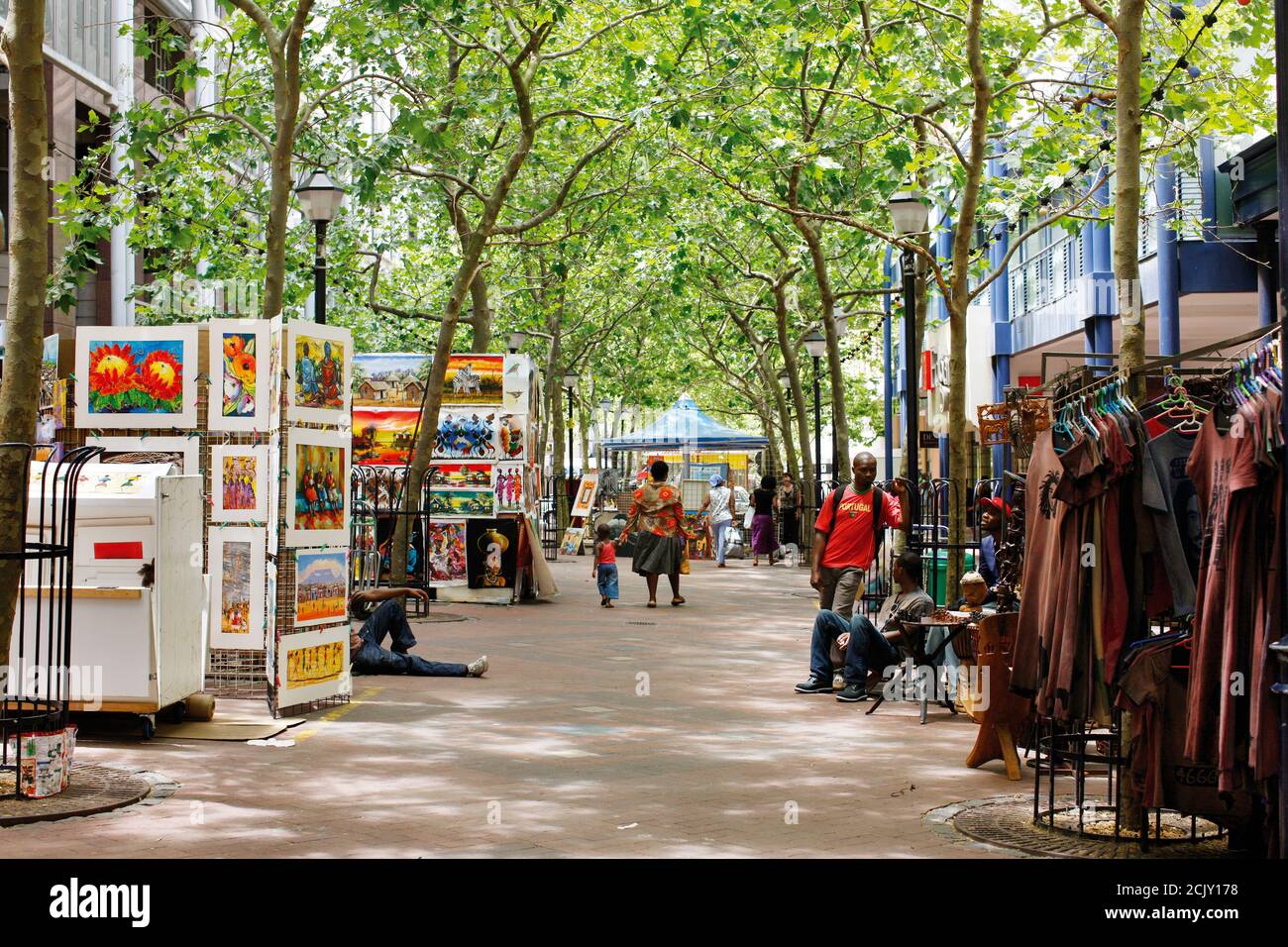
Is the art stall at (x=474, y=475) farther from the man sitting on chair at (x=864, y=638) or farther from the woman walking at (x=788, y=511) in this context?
the woman walking at (x=788, y=511)

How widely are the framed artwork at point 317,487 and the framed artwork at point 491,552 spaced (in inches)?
394

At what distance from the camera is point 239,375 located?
11883 mm

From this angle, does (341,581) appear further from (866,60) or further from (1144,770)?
(866,60)

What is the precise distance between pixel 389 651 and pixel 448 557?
8.62 m

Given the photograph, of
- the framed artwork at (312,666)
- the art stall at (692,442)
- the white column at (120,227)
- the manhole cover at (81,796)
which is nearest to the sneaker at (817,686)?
the framed artwork at (312,666)

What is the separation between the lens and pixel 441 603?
21.6 meters

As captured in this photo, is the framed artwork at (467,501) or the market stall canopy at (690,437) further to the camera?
the market stall canopy at (690,437)

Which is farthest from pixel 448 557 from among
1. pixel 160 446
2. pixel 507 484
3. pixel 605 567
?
pixel 160 446

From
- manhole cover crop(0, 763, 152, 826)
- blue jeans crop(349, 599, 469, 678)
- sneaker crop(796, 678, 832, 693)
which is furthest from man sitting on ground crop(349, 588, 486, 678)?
manhole cover crop(0, 763, 152, 826)

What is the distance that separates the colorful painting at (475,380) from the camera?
21.9 m

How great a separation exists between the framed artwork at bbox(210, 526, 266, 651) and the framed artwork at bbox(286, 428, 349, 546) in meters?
0.88

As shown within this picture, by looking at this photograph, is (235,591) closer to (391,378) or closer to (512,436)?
(512,436)

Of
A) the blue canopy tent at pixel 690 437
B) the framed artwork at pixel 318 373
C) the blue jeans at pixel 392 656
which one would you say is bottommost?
the blue jeans at pixel 392 656

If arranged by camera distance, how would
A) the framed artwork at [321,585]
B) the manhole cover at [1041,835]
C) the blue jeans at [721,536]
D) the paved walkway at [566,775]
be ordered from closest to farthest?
the manhole cover at [1041,835] < the paved walkway at [566,775] < the framed artwork at [321,585] < the blue jeans at [721,536]
